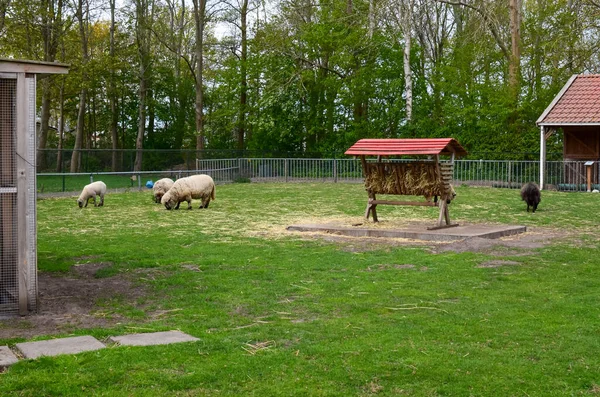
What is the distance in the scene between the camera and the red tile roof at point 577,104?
30.9 m

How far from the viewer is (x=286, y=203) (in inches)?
931

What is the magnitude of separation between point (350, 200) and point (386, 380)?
1916cm

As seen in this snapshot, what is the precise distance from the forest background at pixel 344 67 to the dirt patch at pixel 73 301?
22.9 metres

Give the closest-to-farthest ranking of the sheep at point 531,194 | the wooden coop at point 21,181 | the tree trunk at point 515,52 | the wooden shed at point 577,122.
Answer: the wooden coop at point 21,181, the sheep at point 531,194, the wooden shed at point 577,122, the tree trunk at point 515,52

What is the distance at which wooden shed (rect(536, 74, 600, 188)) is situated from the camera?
3083 centimetres

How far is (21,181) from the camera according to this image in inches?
Answer: 320

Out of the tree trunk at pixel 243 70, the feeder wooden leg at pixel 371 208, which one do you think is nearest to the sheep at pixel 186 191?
the feeder wooden leg at pixel 371 208

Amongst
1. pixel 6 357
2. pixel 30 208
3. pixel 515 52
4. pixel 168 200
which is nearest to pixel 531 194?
pixel 168 200

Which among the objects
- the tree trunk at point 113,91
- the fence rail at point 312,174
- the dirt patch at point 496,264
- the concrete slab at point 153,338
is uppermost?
the tree trunk at point 113,91

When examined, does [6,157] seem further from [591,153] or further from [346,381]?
[591,153]

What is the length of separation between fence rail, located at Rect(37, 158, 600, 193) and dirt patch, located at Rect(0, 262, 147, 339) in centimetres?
1845

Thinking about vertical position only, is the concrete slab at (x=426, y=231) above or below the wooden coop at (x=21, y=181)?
below

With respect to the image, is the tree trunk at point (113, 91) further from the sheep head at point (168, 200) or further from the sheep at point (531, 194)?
the sheep at point (531, 194)

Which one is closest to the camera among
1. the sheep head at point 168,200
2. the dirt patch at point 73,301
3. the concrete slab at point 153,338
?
the concrete slab at point 153,338
